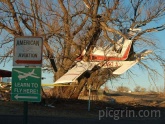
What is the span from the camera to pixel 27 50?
7660 millimetres

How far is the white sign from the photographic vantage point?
7.63 m

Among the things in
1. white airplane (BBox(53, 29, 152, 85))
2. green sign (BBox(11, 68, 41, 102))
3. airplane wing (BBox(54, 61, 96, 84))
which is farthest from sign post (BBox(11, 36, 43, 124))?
white airplane (BBox(53, 29, 152, 85))

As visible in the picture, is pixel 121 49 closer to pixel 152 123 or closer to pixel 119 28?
pixel 119 28

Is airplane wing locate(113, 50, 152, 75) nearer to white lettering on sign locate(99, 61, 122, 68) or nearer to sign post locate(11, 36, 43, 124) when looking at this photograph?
white lettering on sign locate(99, 61, 122, 68)

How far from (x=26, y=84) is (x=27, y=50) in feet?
2.34

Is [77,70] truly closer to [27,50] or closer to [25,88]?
[27,50]

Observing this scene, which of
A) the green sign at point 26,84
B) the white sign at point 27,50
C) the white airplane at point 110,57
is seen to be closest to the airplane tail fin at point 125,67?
the white airplane at point 110,57

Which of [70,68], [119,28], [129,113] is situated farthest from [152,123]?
[70,68]

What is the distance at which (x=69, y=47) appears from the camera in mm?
25172

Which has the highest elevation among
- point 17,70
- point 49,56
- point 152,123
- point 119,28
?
point 119,28

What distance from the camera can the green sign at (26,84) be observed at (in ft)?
24.5

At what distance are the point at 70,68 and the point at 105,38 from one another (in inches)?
128

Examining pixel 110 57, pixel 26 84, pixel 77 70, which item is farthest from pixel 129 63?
pixel 26 84

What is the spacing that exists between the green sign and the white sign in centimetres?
18
